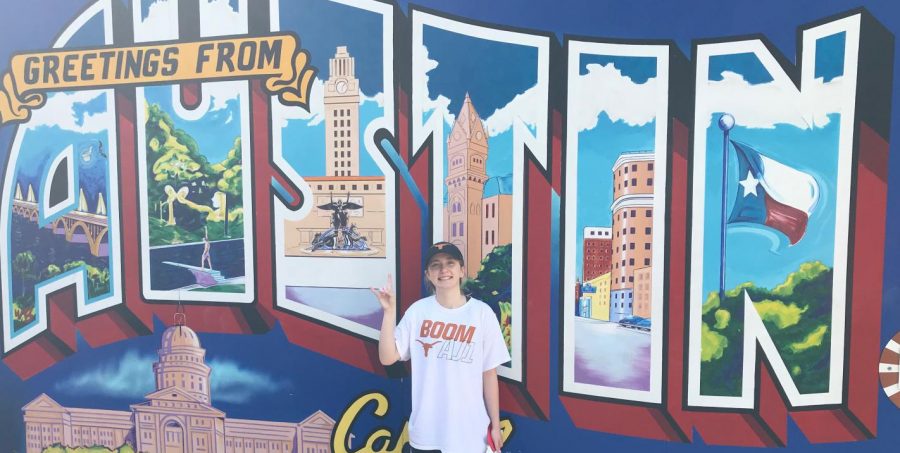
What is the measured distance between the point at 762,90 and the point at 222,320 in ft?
9.39

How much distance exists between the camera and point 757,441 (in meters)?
2.46

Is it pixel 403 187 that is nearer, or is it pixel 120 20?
pixel 403 187

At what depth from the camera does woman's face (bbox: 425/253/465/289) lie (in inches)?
86.9

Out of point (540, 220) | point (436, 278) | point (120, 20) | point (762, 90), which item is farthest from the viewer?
point (120, 20)

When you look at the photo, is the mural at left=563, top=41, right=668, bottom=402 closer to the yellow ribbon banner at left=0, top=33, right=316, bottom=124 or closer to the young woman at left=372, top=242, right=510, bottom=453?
the young woman at left=372, top=242, right=510, bottom=453

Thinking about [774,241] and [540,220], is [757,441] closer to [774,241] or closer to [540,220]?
[774,241]

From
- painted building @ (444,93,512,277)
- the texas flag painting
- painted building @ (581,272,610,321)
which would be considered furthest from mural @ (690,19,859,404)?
A: painted building @ (444,93,512,277)

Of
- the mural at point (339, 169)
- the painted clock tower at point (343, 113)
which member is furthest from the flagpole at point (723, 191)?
the painted clock tower at point (343, 113)

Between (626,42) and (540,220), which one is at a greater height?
(626,42)

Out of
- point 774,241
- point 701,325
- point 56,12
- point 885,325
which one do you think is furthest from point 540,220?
point 56,12

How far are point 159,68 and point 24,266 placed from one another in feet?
4.52

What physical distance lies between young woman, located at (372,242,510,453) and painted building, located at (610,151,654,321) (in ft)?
2.26

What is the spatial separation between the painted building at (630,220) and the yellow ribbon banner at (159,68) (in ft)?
5.22

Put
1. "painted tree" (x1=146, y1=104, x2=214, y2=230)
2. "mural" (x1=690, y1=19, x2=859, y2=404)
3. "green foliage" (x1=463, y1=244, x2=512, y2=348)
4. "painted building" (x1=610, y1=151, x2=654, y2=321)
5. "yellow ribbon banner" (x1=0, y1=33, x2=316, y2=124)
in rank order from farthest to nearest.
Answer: "painted tree" (x1=146, y1=104, x2=214, y2=230)
"yellow ribbon banner" (x1=0, y1=33, x2=316, y2=124)
"green foliage" (x1=463, y1=244, x2=512, y2=348)
"painted building" (x1=610, y1=151, x2=654, y2=321)
"mural" (x1=690, y1=19, x2=859, y2=404)
